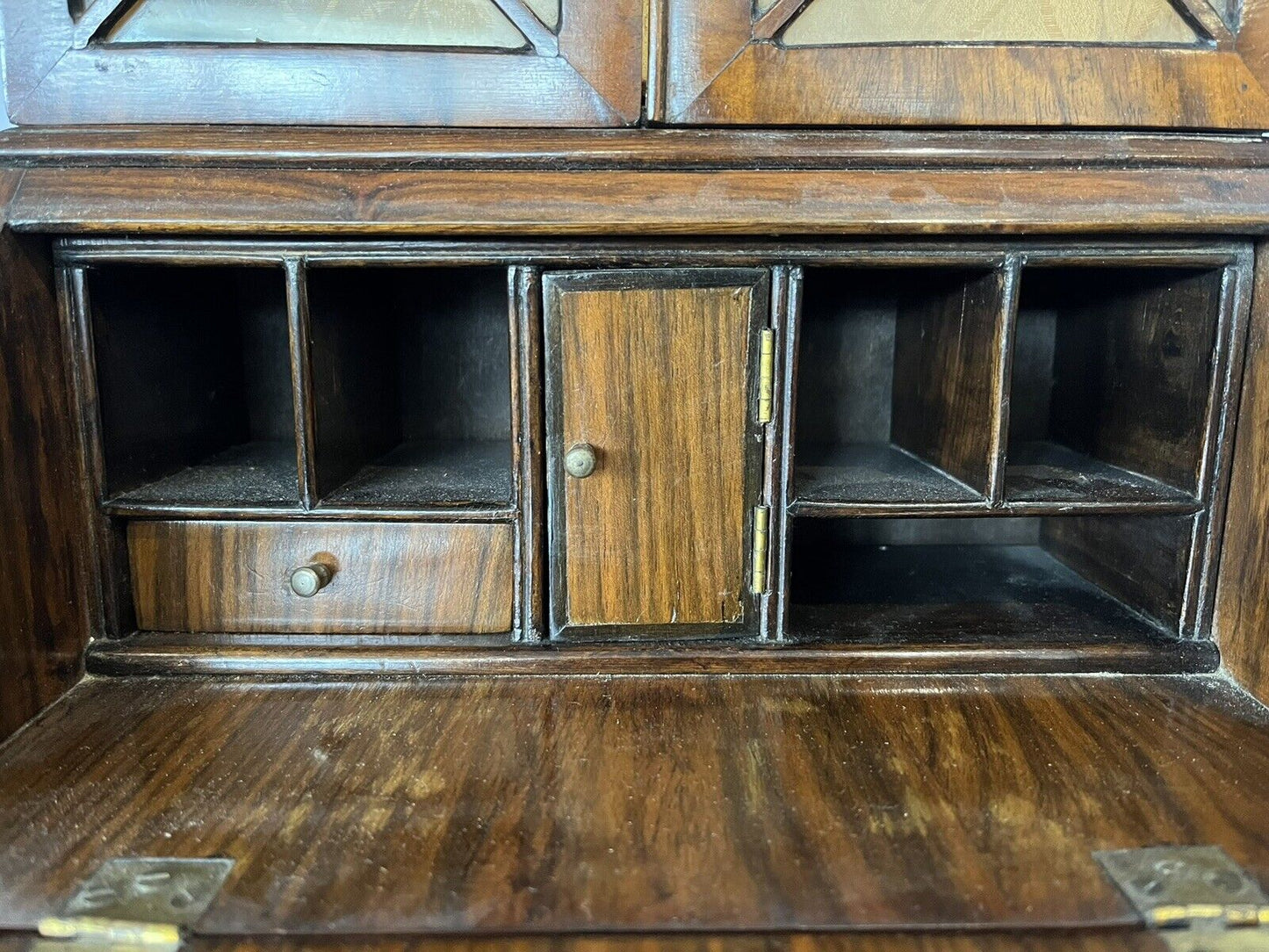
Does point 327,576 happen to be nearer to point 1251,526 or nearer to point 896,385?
point 896,385

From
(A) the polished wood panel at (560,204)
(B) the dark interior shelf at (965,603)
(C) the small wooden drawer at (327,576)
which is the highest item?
(A) the polished wood panel at (560,204)

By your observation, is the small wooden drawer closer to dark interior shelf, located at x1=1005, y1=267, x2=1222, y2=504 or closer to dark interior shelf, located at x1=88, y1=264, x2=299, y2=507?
dark interior shelf, located at x1=88, y1=264, x2=299, y2=507

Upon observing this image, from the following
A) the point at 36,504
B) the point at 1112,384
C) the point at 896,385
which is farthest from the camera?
the point at 896,385

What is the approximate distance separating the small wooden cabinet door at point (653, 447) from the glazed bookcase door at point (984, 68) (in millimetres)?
171

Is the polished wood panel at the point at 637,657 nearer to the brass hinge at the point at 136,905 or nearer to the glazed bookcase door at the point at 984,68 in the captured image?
the brass hinge at the point at 136,905

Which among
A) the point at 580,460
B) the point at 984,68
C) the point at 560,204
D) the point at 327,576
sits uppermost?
the point at 984,68

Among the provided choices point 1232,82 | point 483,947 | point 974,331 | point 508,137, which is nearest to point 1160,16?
point 1232,82

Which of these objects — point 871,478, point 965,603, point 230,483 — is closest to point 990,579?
point 965,603

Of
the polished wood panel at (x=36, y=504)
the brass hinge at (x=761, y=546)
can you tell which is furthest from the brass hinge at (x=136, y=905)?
the brass hinge at (x=761, y=546)

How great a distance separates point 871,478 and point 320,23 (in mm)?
712

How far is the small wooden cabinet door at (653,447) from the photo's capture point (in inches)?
32.6

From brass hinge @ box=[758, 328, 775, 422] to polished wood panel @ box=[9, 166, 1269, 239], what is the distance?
102mm

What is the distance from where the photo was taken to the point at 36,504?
83 centimetres

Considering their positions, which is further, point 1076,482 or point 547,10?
point 1076,482
